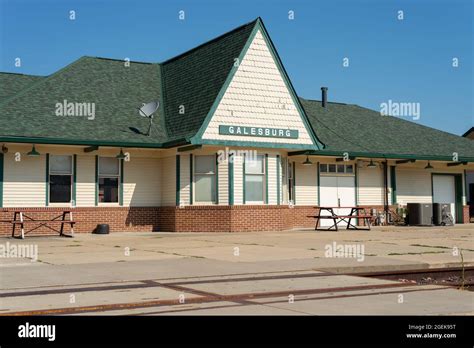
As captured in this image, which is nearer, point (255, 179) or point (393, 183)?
point (255, 179)

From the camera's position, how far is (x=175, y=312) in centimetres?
729

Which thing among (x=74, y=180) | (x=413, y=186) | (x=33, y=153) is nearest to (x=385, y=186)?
(x=413, y=186)

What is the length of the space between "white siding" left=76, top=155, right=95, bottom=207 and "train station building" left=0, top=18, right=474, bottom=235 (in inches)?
1.6

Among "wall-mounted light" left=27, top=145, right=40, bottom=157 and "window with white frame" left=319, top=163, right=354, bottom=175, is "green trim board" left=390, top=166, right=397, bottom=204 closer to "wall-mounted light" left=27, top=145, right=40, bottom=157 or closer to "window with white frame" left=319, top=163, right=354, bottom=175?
"window with white frame" left=319, top=163, right=354, bottom=175

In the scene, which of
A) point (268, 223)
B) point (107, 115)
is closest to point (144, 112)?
point (107, 115)

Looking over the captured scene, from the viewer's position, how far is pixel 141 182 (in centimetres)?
2642

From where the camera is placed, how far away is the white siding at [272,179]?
25672 mm

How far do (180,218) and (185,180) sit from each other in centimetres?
157

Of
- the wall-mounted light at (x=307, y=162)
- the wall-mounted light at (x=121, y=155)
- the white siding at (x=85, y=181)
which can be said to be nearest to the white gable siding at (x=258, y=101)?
the wall-mounted light at (x=307, y=162)

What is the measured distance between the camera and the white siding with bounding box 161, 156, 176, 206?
84.7 ft

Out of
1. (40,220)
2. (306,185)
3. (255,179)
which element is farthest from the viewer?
(306,185)

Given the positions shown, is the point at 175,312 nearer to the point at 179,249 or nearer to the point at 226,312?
the point at 226,312

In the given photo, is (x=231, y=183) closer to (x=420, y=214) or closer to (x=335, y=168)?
(x=335, y=168)

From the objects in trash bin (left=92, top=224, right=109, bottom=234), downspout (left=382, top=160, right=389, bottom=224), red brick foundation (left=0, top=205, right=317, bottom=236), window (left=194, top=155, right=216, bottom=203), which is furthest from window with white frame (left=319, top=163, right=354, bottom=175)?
trash bin (left=92, top=224, right=109, bottom=234)
